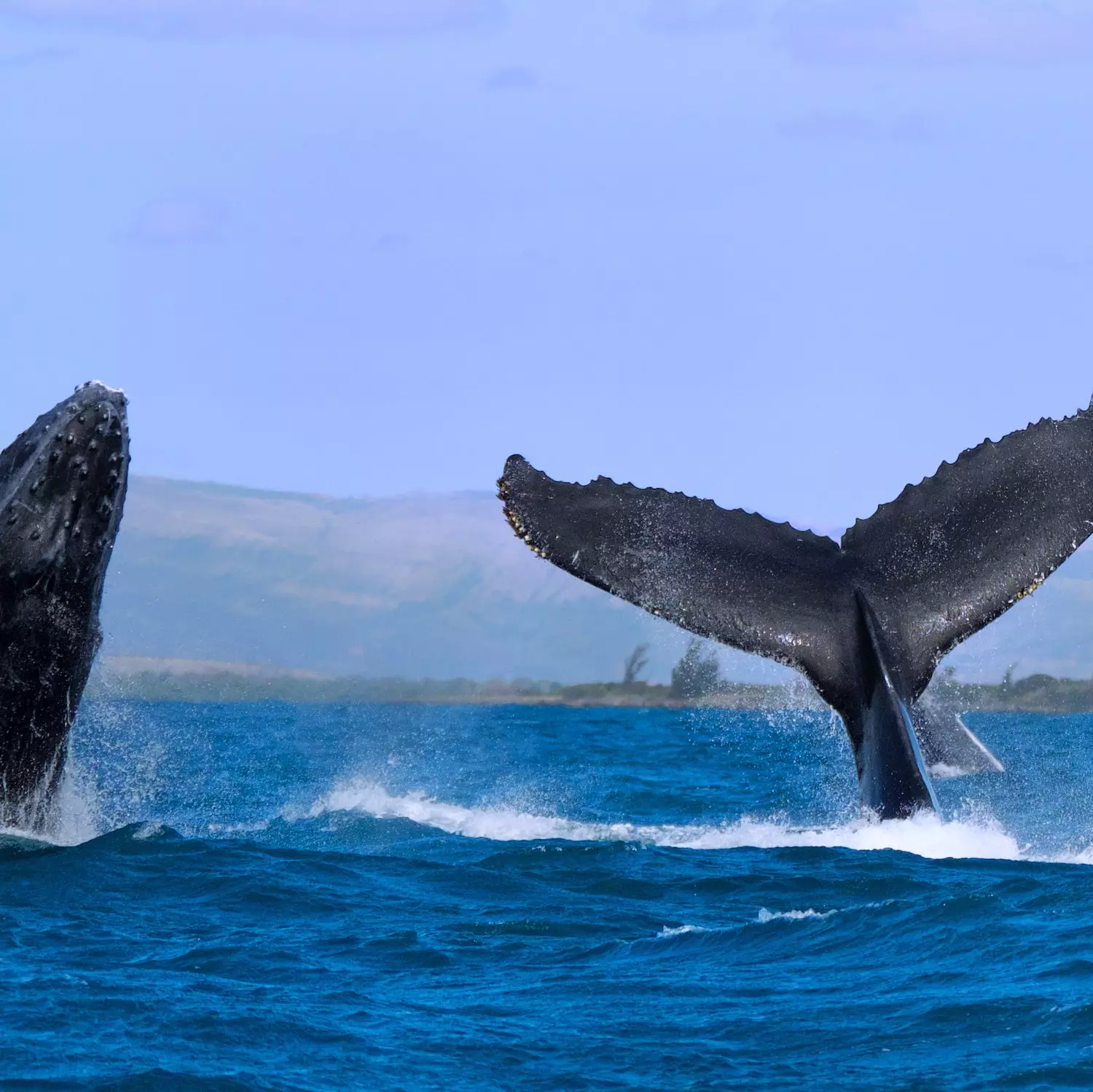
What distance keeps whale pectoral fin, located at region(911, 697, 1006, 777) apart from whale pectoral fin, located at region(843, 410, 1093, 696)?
656 centimetres

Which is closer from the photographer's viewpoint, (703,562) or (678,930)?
(678,930)

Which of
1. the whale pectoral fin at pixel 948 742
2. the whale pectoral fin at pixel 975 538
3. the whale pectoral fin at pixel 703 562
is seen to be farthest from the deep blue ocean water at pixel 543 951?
the whale pectoral fin at pixel 703 562

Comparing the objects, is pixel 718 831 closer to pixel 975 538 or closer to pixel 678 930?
pixel 678 930

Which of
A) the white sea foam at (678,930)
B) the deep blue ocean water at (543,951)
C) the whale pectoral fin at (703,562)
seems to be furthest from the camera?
the white sea foam at (678,930)

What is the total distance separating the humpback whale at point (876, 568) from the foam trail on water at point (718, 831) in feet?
2.47

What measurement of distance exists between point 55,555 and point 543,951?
4317 millimetres

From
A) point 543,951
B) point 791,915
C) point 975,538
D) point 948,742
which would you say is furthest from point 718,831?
point 543,951

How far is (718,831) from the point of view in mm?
16516

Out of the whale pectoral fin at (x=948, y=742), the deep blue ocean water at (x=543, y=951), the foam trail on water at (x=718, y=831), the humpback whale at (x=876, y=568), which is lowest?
the deep blue ocean water at (x=543, y=951)

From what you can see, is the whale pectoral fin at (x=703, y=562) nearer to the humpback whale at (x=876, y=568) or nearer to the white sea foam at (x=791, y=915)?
the humpback whale at (x=876, y=568)

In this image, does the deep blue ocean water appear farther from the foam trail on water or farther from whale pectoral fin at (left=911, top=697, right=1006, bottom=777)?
whale pectoral fin at (left=911, top=697, right=1006, bottom=777)

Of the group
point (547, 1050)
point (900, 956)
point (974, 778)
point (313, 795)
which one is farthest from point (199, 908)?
point (974, 778)

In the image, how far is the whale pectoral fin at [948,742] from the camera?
60.8 feet

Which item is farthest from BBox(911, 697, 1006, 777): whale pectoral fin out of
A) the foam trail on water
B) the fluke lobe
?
the fluke lobe
